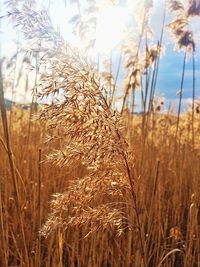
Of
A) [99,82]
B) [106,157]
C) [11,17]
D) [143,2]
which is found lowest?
[106,157]

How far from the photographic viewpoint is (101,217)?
0.97 metres

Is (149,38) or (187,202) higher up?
(149,38)

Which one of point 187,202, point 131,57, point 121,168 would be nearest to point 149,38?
point 131,57

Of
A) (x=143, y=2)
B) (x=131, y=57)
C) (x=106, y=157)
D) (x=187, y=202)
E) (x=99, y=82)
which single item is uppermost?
(x=143, y=2)

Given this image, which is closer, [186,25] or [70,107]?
[70,107]

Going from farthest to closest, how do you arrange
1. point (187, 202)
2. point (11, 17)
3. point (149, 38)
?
point (149, 38) < point (187, 202) < point (11, 17)

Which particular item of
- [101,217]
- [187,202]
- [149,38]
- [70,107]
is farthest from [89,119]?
[149,38]

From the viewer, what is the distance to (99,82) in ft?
2.92

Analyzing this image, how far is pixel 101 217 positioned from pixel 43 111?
253mm

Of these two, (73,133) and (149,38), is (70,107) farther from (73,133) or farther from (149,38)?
(149,38)

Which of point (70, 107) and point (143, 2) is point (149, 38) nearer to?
point (143, 2)

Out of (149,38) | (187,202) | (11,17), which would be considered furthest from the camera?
(149,38)

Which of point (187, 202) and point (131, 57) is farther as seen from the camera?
point (131, 57)

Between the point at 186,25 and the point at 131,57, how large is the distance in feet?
1.44
